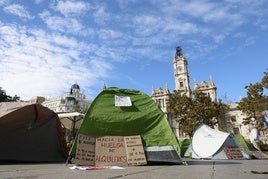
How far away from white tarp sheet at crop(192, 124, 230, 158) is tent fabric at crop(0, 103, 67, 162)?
515cm

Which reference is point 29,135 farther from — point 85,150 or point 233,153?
point 233,153

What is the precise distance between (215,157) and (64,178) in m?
7.47

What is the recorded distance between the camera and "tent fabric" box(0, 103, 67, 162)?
Result: 7445 millimetres

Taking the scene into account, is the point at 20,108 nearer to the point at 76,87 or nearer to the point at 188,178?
the point at 188,178

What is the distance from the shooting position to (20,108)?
7.65 m

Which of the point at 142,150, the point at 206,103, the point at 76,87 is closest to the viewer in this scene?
the point at 142,150

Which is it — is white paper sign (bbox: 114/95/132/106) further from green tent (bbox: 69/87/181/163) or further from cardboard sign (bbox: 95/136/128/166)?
cardboard sign (bbox: 95/136/128/166)

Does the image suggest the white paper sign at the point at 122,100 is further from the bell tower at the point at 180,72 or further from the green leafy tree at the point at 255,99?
the bell tower at the point at 180,72

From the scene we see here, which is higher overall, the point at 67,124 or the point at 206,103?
the point at 206,103

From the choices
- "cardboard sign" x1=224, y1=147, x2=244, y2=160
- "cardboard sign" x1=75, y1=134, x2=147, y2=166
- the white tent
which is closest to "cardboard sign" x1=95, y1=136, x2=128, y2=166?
"cardboard sign" x1=75, y1=134, x2=147, y2=166

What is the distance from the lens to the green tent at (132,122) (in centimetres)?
633

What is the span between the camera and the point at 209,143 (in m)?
10.6

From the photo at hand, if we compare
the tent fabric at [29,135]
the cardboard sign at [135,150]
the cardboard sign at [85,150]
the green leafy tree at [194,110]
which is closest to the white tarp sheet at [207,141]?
the cardboard sign at [135,150]

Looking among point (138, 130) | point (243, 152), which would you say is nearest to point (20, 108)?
point (138, 130)
